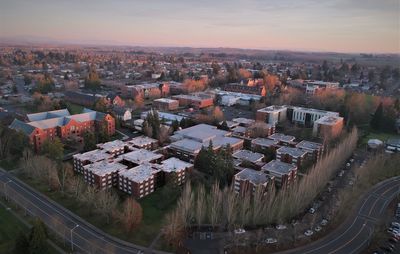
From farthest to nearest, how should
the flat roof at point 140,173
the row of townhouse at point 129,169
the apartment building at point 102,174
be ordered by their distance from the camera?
the apartment building at point 102,174, the row of townhouse at point 129,169, the flat roof at point 140,173

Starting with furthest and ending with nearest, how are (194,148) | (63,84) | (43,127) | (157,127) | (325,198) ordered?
(63,84)
(157,127)
(43,127)
(194,148)
(325,198)

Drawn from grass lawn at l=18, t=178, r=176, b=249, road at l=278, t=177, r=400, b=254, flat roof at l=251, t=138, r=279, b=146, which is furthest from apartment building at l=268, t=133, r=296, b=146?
grass lawn at l=18, t=178, r=176, b=249

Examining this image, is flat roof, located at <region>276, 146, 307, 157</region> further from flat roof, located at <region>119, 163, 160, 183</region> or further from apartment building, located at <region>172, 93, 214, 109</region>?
apartment building, located at <region>172, 93, 214, 109</region>

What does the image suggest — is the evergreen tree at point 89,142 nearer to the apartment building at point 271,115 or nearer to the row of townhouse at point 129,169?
the row of townhouse at point 129,169

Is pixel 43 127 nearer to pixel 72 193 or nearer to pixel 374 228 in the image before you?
pixel 72 193

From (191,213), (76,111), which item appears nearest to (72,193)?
(191,213)

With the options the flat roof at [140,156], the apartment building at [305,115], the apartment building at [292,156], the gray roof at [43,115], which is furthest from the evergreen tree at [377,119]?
the gray roof at [43,115]

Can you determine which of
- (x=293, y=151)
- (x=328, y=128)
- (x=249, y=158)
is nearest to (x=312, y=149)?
(x=293, y=151)
